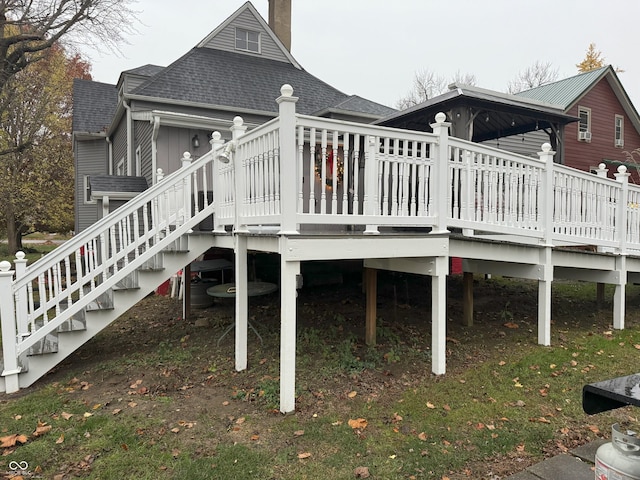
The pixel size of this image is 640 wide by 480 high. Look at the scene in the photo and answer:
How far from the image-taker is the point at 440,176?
4375 millimetres

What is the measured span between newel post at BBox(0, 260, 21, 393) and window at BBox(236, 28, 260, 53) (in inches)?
440

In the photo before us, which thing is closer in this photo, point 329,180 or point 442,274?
point 442,274

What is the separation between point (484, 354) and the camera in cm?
495

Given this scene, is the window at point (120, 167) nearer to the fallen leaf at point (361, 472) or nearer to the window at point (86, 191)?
the window at point (86, 191)

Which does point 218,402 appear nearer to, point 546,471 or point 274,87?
point 546,471

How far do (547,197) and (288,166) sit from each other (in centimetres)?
349


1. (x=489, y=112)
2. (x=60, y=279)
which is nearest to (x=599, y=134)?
(x=489, y=112)

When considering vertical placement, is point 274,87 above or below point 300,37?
below

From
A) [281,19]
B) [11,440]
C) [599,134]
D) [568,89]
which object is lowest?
[11,440]

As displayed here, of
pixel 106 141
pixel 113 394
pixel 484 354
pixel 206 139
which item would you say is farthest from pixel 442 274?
pixel 106 141

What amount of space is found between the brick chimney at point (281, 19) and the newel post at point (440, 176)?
13525 mm

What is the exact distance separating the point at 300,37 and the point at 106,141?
23640mm

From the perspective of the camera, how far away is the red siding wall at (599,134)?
16281 mm

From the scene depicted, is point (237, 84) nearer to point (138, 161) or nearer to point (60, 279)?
point (138, 161)
